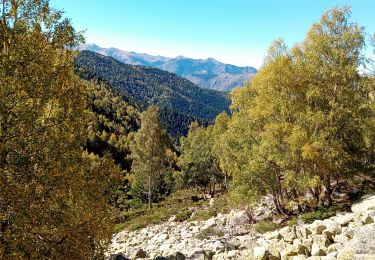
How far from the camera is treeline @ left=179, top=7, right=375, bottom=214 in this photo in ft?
92.0

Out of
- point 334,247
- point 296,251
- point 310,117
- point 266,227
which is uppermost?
point 310,117

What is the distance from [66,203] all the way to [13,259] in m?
3.07

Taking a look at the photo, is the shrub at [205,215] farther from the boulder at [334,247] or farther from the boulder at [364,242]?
the boulder at [364,242]

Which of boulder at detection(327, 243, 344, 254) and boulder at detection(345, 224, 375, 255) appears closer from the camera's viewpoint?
boulder at detection(345, 224, 375, 255)

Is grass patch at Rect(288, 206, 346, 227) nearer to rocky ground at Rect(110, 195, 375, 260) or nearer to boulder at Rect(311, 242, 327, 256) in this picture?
rocky ground at Rect(110, 195, 375, 260)

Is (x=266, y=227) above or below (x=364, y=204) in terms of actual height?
below

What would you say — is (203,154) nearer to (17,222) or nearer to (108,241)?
(108,241)

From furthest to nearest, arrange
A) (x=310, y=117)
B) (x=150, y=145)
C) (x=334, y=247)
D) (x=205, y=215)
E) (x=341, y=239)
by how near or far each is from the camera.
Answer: (x=150, y=145) < (x=205, y=215) < (x=310, y=117) < (x=341, y=239) < (x=334, y=247)

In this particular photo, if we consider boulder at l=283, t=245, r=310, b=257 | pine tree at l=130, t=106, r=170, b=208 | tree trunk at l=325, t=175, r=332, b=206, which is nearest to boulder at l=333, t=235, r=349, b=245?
boulder at l=283, t=245, r=310, b=257

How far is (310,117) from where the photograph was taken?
27.6 meters

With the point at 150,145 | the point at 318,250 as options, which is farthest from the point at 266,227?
the point at 150,145

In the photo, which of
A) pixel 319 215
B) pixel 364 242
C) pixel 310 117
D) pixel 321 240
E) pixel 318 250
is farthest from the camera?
pixel 310 117

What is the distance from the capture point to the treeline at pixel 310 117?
92.0 feet

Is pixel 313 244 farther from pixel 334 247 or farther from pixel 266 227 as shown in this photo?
pixel 266 227
